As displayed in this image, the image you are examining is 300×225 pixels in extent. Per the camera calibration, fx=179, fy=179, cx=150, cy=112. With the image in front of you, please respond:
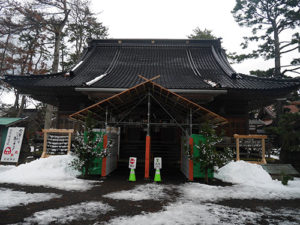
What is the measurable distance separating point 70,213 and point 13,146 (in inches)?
282

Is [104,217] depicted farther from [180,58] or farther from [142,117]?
[180,58]

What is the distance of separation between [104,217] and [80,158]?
3733 mm

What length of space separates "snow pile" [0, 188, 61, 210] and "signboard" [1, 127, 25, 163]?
4.10m

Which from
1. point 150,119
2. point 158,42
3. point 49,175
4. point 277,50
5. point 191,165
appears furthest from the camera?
point 158,42

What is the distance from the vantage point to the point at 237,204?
4.55 meters

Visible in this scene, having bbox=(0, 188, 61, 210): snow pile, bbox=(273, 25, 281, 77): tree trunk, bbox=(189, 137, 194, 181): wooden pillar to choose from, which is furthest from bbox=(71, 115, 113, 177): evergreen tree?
bbox=(273, 25, 281, 77): tree trunk

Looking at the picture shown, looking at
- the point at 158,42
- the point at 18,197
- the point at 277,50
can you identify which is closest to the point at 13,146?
the point at 18,197

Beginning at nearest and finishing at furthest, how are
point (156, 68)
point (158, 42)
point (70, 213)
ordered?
point (70, 213), point (156, 68), point (158, 42)

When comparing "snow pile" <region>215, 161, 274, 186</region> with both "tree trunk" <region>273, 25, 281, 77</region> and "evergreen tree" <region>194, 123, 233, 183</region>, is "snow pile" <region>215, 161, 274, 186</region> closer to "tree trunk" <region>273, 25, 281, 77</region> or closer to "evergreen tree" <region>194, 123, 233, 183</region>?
"evergreen tree" <region>194, 123, 233, 183</region>

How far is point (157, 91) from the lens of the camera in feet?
24.0

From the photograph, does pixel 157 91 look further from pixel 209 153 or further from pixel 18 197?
pixel 18 197

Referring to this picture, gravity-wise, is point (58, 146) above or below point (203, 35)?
below

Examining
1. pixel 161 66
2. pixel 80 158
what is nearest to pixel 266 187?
pixel 80 158

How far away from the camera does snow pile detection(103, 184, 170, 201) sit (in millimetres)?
4807
